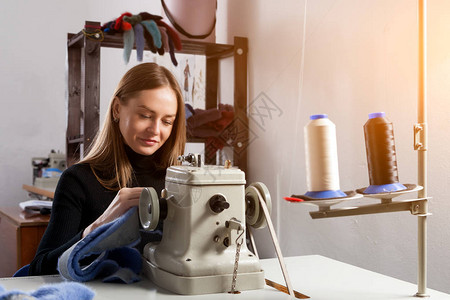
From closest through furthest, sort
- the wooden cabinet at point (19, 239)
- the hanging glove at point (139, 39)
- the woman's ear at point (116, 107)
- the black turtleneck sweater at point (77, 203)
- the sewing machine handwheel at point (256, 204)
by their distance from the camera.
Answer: the sewing machine handwheel at point (256, 204), the black turtleneck sweater at point (77, 203), the woman's ear at point (116, 107), the hanging glove at point (139, 39), the wooden cabinet at point (19, 239)

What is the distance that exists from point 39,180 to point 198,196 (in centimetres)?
210

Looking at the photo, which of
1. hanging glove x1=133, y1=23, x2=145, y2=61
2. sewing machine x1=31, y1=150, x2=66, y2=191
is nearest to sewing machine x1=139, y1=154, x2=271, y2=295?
hanging glove x1=133, y1=23, x2=145, y2=61

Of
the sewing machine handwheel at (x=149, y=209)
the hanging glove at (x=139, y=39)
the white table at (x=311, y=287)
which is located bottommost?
the white table at (x=311, y=287)

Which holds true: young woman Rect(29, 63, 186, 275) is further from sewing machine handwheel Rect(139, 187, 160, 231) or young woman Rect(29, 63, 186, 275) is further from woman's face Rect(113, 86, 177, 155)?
sewing machine handwheel Rect(139, 187, 160, 231)

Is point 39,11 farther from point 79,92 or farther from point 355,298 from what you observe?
point 355,298

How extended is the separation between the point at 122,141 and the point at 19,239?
3.30ft

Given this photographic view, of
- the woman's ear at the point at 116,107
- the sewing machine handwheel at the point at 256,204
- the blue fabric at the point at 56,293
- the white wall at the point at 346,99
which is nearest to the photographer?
the blue fabric at the point at 56,293

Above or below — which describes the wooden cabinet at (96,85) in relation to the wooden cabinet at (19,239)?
above

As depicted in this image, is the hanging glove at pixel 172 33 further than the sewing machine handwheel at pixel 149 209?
Yes

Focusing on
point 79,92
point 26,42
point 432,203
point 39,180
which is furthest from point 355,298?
point 26,42

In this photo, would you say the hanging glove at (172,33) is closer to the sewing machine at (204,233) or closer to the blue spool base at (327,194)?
the sewing machine at (204,233)

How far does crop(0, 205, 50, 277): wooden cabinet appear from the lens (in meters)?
2.15

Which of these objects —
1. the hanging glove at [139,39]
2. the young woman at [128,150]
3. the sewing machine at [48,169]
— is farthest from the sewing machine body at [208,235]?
the sewing machine at [48,169]

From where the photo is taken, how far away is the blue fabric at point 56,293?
672 mm
